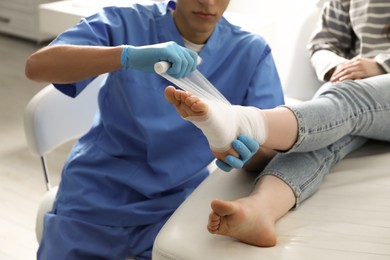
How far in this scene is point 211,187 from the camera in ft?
3.43

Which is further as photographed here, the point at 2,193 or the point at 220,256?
the point at 2,193

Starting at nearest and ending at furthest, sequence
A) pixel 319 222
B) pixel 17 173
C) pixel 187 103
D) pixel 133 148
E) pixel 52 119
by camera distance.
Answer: pixel 187 103, pixel 319 222, pixel 133 148, pixel 52 119, pixel 17 173

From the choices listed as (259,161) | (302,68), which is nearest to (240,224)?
(259,161)

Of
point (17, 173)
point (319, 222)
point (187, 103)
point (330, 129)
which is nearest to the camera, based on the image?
point (187, 103)

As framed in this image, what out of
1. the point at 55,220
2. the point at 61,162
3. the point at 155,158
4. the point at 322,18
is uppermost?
the point at 322,18

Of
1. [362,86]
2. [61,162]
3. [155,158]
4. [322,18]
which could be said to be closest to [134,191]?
[155,158]

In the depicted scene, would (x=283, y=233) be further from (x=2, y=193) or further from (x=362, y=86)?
(x=2, y=193)

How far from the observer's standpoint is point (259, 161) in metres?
1.12

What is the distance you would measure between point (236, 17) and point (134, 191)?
1.24 m

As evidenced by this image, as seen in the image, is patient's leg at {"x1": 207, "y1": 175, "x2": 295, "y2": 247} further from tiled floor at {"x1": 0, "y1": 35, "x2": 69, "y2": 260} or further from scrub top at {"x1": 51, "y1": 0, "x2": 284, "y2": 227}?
tiled floor at {"x1": 0, "y1": 35, "x2": 69, "y2": 260}

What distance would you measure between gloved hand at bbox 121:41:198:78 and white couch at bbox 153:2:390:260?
24 centimetres

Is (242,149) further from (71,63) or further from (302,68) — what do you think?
(302,68)

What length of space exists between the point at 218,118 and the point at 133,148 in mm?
377

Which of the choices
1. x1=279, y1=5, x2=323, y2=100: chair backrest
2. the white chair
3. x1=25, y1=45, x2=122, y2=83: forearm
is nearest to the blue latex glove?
x1=25, y1=45, x2=122, y2=83: forearm
